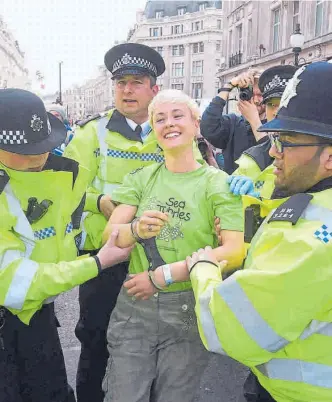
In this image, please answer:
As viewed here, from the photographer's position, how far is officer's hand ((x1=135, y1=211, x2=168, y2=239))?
2.13 m

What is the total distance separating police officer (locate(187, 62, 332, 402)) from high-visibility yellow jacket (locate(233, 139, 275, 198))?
1.06 metres

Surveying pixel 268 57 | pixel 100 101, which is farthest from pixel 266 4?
pixel 100 101

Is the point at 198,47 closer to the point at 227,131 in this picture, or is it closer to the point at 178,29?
the point at 178,29

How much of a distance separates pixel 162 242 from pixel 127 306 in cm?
39

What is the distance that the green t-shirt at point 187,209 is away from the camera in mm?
2285

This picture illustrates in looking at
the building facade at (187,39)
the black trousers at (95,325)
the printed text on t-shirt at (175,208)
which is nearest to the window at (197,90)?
the building facade at (187,39)

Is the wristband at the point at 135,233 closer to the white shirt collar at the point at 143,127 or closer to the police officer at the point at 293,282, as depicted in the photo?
the police officer at the point at 293,282

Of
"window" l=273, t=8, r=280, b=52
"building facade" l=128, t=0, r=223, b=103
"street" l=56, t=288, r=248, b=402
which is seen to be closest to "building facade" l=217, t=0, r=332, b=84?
"window" l=273, t=8, r=280, b=52

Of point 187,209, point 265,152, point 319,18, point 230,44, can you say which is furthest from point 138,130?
point 230,44

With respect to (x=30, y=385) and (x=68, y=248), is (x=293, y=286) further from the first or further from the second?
(x=30, y=385)

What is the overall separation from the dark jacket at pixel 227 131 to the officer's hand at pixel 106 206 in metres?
1.60

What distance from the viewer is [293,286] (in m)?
1.43

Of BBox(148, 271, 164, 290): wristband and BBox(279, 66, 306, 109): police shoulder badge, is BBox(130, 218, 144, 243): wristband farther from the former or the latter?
BBox(279, 66, 306, 109): police shoulder badge

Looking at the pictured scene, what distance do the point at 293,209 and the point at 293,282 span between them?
237 mm
